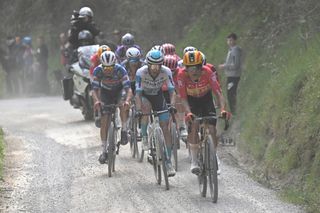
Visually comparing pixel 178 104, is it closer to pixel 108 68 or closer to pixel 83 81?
pixel 108 68

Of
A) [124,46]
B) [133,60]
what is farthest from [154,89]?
[124,46]

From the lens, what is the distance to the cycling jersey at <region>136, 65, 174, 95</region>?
38.3ft

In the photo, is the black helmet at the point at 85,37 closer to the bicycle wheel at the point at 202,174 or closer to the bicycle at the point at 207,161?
the bicycle at the point at 207,161

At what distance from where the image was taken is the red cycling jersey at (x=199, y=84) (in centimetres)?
1066

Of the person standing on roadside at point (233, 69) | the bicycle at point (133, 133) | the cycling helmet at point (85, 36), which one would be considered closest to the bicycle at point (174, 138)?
the bicycle at point (133, 133)

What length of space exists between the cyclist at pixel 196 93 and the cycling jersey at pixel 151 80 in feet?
3.10

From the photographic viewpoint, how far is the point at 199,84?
35.1 feet

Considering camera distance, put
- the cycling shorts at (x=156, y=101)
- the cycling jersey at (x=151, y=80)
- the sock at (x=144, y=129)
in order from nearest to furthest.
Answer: the cycling jersey at (x=151, y=80) < the cycling shorts at (x=156, y=101) < the sock at (x=144, y=129)

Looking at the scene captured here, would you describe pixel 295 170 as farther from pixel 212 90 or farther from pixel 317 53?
pixel 317 53

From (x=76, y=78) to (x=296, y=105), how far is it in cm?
823

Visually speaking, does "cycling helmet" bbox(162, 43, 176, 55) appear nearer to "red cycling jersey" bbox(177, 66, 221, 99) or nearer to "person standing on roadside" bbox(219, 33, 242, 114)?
"person standing on roadside" bbox(219, 33, 242, 114)

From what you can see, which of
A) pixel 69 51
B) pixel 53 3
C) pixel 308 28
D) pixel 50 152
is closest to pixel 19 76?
pixel 53 3

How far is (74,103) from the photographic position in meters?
19.4

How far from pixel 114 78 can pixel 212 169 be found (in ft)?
11.6
